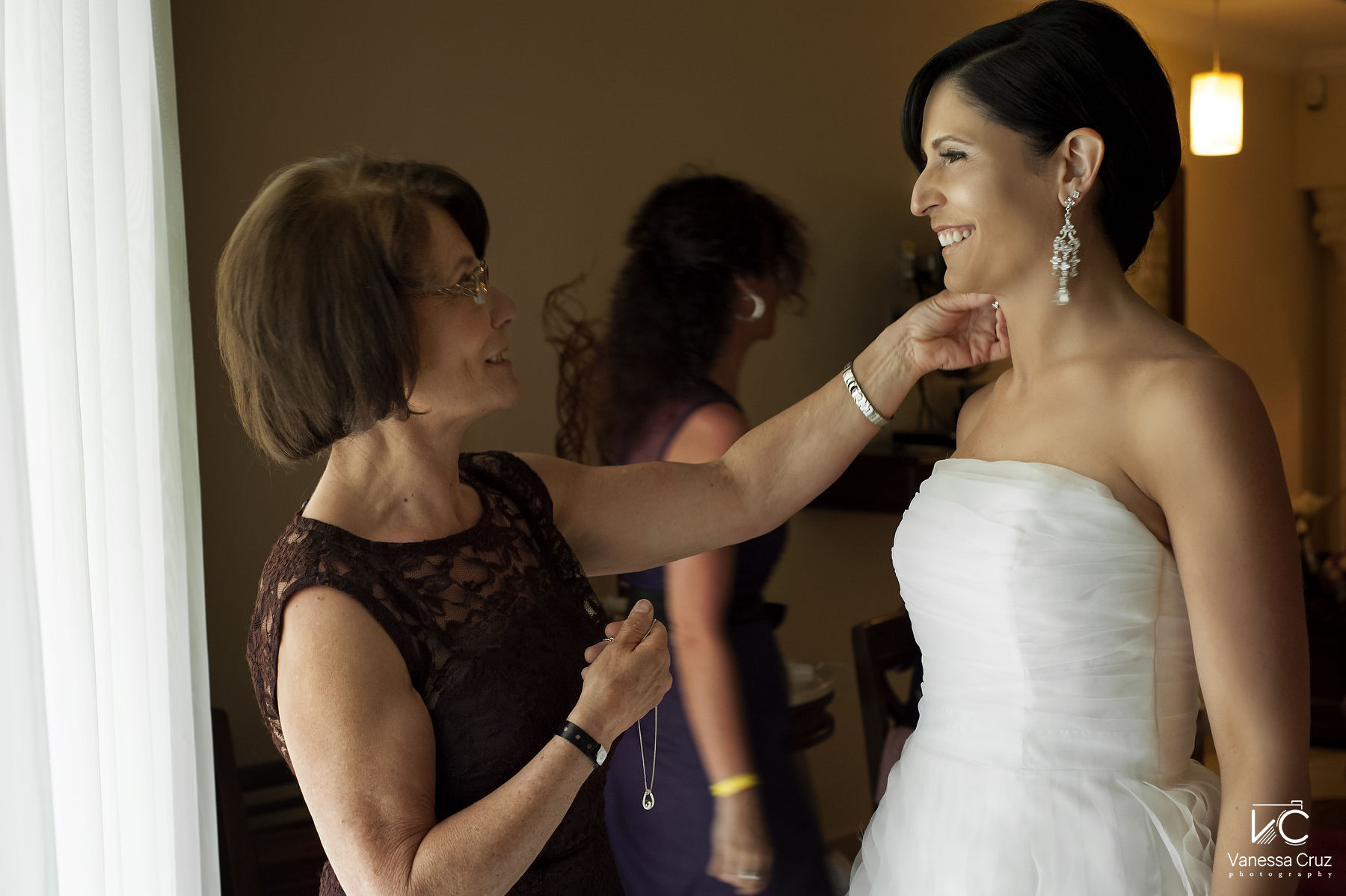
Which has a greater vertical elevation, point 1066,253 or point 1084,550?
point 1066,253

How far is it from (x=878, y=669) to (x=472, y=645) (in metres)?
1.69

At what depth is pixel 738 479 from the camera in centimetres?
165

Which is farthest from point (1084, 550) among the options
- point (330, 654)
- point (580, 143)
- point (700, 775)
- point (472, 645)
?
point (580, 143)

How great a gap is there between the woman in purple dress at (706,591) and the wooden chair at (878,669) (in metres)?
0.61

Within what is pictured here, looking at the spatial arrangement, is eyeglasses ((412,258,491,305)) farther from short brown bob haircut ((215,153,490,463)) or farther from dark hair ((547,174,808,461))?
dark hair ((547,174,808,461))

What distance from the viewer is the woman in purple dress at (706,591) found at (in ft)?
6.31

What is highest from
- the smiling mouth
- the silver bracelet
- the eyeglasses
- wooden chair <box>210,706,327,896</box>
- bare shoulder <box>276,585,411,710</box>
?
the smiling mouth

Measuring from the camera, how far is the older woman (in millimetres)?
1134

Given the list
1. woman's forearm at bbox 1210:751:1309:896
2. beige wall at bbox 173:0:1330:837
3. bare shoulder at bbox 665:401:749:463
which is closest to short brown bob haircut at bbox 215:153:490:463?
bare shoulder at bbox 665:401:749:463

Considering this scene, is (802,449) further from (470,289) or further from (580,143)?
(580,143)

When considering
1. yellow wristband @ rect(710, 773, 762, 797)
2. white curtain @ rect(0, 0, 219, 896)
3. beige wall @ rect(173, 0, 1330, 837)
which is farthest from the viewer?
beige wall @ rect(173, 0, 1330, 837)

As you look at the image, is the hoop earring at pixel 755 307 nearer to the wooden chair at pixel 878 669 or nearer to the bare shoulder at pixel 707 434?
→ the bare shoulder at pixel 707 434

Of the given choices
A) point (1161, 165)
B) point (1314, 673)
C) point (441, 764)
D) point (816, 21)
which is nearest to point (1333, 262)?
point (1314, 673)

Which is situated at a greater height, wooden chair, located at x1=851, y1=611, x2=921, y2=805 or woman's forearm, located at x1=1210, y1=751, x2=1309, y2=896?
woman's forearm, located at x1=1210, y1=751, x2=1309, y2=896
